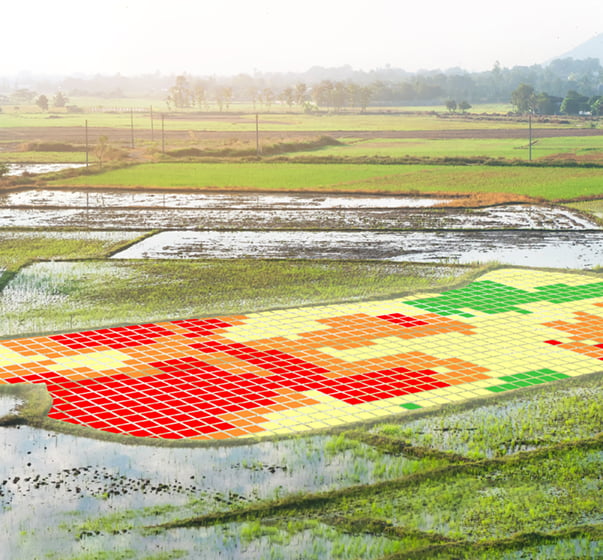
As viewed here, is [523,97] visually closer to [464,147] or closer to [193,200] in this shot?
[464,147]

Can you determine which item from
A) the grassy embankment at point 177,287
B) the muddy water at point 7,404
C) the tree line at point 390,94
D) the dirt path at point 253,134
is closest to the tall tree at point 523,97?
the tree line at point 390,94

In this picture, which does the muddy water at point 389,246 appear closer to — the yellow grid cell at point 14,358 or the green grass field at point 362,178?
the green grass field at point 362,178

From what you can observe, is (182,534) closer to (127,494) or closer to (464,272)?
(127,494)

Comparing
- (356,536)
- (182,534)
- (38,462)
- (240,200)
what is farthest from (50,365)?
(240,200)
